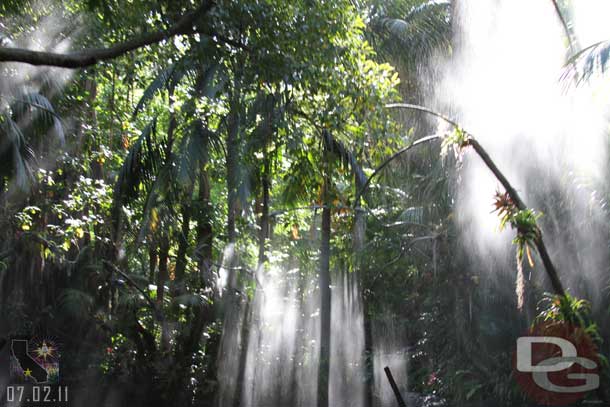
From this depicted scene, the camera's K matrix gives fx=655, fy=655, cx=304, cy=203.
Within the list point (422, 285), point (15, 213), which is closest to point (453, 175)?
point (422, 285)

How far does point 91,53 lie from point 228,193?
7.34 metres

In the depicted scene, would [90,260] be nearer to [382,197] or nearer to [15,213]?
[15,213]

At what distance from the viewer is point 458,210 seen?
10875mm

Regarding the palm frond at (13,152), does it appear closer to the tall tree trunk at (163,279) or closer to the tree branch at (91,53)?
the tree branch at (91,53)

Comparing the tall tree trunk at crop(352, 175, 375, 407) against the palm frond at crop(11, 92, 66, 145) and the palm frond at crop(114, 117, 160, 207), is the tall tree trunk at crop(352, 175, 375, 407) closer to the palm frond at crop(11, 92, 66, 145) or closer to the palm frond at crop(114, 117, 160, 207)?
the palm frond at crop(114, 117, 160, 207)

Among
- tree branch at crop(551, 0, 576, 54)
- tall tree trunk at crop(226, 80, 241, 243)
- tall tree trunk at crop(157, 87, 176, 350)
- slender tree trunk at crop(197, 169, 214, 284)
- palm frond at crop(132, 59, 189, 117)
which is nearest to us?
tree branch at crop(551, 0, 576, 54)

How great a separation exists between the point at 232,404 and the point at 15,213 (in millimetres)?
6016

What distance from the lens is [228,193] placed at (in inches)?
520
